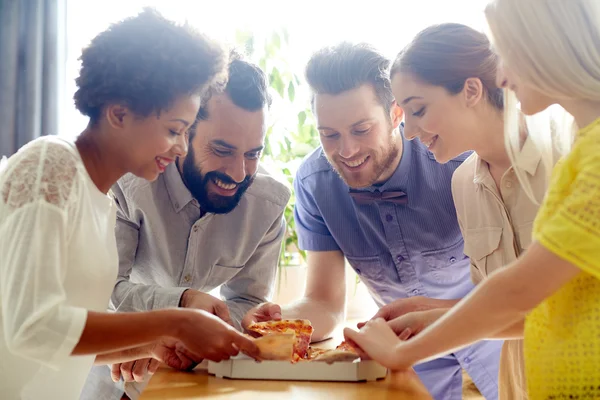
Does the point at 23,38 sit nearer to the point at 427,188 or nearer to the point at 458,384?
the point at 427,188

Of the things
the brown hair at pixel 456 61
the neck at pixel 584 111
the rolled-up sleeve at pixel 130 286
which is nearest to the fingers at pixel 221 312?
the rolled-up sleeve at pixel 130 286

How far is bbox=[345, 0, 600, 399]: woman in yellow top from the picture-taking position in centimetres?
116

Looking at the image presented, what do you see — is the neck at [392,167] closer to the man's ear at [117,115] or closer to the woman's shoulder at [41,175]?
the man's ear at [117,115]

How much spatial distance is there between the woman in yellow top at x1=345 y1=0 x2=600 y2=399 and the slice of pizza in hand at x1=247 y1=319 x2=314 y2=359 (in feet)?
1.43

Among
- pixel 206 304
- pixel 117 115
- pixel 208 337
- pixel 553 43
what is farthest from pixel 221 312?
pixel 553 43

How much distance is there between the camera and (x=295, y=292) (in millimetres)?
3773

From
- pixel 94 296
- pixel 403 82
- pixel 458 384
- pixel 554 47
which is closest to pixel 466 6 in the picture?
pixel 403 82

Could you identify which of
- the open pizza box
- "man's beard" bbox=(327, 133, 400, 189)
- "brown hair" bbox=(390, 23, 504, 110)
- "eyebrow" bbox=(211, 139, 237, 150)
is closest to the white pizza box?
the open pizza box

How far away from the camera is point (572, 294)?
1246mm

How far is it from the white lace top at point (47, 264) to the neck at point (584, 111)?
3.18ft

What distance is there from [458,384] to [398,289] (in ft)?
1.29

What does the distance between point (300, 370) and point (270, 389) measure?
0.36 ft

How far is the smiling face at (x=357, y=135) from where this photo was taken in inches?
95.8

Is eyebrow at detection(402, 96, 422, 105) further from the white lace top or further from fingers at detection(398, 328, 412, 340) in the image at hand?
the white lace top
